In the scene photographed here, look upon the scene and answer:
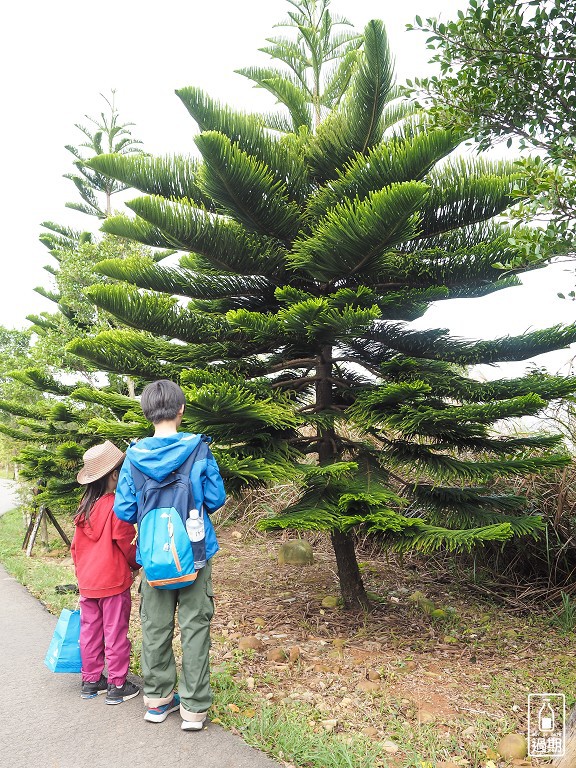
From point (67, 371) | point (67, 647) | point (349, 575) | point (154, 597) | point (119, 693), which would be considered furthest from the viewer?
point (67, 371)

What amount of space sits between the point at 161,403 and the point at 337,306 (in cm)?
160

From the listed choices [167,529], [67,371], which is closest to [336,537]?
[167,529]

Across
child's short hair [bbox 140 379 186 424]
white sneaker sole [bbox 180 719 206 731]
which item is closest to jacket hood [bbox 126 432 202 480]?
child's short hair [bbox 140 379 186 424]

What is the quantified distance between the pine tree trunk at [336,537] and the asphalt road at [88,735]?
1907mm

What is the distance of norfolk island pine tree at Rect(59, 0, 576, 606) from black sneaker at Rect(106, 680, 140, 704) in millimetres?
1092

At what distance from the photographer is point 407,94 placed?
3.06m

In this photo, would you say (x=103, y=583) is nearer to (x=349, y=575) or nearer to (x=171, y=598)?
(x=171, y=598)

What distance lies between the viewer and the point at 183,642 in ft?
8.72

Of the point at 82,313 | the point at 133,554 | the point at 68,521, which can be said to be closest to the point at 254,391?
the point at 133,554

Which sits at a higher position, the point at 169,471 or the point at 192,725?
the point at 169,471

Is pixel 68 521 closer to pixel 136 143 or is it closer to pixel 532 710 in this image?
pixel 136 143

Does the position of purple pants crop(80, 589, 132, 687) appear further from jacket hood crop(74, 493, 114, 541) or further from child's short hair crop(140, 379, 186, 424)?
child's short hair crop(140, 379, 186, 424)

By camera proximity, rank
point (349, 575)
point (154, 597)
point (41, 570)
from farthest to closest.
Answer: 1. point (41, 570)
2. point (349, 575)
3. point (154, 597)

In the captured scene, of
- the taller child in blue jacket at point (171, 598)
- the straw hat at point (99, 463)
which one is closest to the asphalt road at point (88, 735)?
the taller child in blue jacket at point (171, 598)
